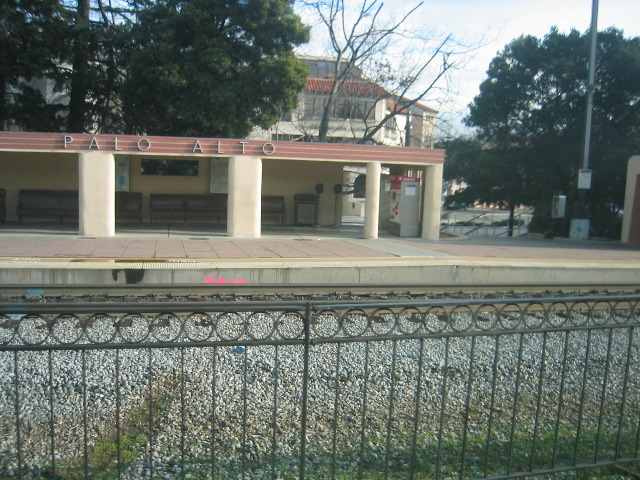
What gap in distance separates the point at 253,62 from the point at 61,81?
283 inches

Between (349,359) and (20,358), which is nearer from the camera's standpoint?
(20,358)

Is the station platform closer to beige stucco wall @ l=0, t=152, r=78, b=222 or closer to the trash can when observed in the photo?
beige stucco wall @ l=0, t=152, r=78, b=222

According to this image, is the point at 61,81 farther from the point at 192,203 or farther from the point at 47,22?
the point at 192,203

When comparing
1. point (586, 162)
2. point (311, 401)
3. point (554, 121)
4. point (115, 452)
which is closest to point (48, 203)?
point (311, 401)

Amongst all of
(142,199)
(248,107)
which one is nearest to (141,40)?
(248,107)

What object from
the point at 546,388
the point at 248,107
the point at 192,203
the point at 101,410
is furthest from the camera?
the point at 248,107

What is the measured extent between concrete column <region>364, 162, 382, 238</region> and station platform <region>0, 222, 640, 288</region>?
67cm

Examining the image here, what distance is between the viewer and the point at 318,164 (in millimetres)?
19547

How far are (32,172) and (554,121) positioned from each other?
20.6 metres

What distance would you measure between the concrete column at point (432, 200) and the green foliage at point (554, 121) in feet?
29.3

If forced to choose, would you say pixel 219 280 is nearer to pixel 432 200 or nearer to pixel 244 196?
pixel 244 196

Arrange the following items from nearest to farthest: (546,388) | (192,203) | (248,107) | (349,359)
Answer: (546,388) → (349,359) → (192,203) → (248,107)

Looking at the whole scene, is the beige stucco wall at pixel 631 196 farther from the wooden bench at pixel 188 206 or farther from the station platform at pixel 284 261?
the wooden bench at pixel 188 206

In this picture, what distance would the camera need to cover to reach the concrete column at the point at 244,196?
50.9 feet
